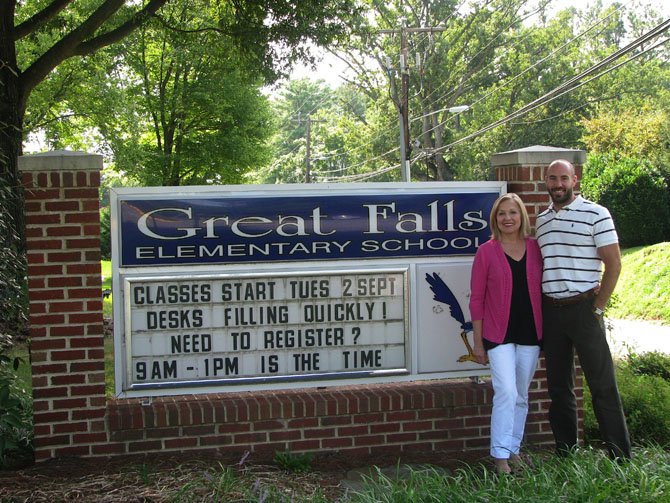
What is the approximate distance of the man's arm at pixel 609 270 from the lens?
4836 mm

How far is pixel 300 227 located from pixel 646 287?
1408 centimetres

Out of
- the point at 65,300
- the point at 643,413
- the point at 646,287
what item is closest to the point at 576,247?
the point at 643,413

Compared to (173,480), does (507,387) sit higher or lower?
higher

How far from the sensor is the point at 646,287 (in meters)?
17.8

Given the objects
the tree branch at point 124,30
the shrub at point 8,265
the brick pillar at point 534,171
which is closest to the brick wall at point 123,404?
the shrub at point 8,265

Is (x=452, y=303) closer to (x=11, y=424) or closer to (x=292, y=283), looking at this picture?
(x=292, y=283)

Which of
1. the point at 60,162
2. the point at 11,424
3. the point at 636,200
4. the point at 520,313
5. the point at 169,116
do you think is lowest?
the point at 11,424

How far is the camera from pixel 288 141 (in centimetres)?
10088

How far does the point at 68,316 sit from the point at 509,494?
288 cm

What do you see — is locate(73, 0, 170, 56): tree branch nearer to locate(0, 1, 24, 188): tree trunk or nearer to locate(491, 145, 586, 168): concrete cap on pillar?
locate(0, 1, 24, 188): tree trunk

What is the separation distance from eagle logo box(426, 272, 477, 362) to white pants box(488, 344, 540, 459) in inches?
26.4

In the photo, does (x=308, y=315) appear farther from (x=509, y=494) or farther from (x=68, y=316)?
(x=509, y=494)

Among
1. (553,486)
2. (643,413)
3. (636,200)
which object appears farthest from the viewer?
(636,200)

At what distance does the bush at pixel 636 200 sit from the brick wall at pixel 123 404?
18.7 metres
